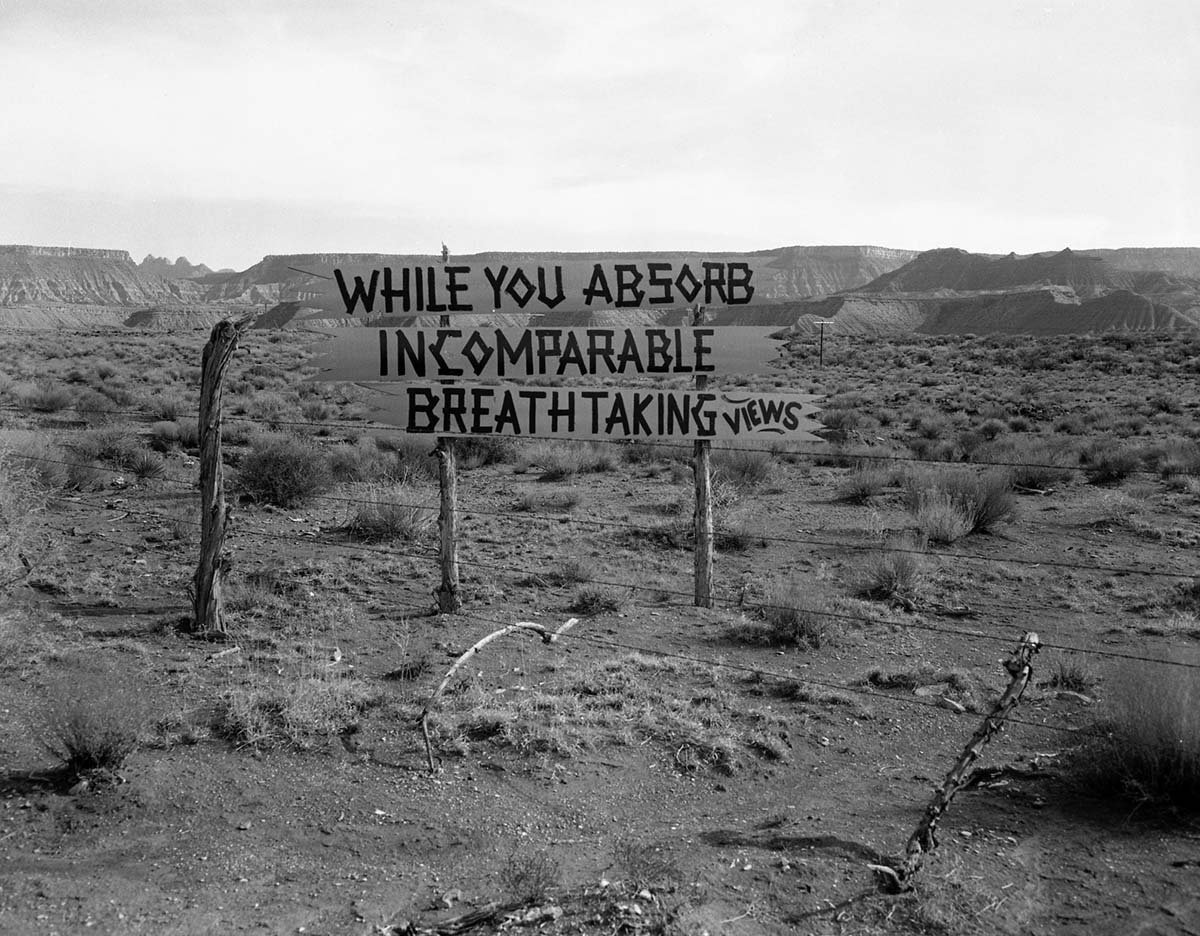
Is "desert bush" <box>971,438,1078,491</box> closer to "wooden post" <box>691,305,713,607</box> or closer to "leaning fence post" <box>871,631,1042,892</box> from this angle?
"wooden post" <box>691,305,713,607</box>

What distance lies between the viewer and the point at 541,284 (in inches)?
337

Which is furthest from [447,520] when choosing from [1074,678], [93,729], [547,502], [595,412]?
[547,502]

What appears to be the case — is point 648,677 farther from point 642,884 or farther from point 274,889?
point 274,889

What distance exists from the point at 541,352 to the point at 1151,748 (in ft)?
18.0

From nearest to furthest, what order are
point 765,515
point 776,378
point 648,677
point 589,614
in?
point 648,677 → point 589,614 → point 765,515 → point 776,378

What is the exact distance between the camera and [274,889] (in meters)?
4.64

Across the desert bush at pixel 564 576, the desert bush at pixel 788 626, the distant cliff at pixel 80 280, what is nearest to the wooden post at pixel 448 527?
the desert bush at pixel 564 576

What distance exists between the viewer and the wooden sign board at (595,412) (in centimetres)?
832

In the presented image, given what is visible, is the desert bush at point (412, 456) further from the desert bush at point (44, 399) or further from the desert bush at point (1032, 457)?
the desert bush at point (1032, 457)

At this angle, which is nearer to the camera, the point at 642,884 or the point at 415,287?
the point at 642,884

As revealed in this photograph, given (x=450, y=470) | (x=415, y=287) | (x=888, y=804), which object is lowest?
(x=888, y=804)

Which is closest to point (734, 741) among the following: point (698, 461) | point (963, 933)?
point (963, 933)

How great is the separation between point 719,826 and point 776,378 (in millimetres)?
34546

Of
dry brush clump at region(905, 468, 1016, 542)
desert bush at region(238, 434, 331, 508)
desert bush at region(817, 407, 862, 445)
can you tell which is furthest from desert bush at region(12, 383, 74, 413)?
dry brush clump at region(905, 468, 1016, 542)
